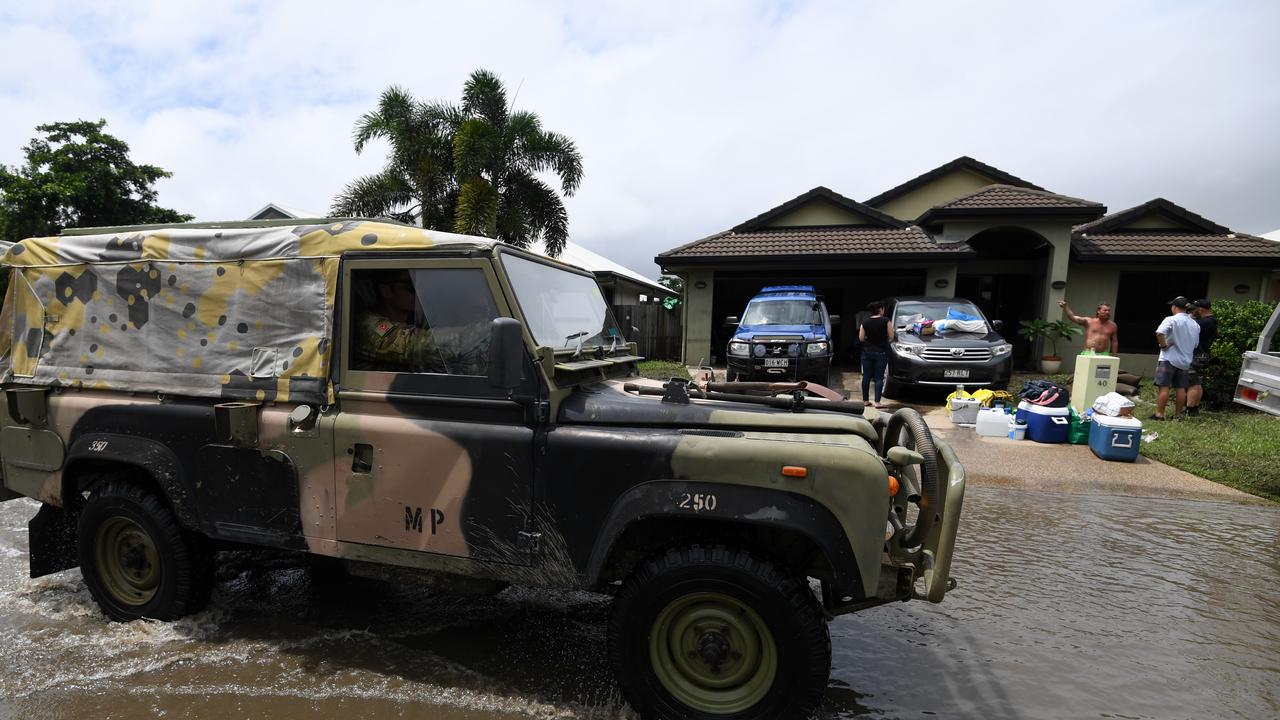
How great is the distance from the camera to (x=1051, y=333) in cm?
1423

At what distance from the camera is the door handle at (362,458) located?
2.92 meters

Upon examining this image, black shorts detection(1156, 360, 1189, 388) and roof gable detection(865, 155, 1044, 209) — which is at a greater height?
roof gable detection(865, 155, 1044, 209)

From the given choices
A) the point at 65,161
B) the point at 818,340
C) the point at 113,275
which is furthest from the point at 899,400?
the point at 65,161

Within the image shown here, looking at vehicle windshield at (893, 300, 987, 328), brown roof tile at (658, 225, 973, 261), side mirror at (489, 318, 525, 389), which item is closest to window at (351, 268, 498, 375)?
side mirror at (489, 318, 525, 389)

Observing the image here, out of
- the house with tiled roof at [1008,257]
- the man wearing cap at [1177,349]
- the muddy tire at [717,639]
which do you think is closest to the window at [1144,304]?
the house with tiled roof at [1008,257]

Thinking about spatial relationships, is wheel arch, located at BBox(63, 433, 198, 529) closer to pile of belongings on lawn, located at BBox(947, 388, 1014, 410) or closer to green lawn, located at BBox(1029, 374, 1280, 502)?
green lawn, located at BBox(1029, 374, 1280, 502)

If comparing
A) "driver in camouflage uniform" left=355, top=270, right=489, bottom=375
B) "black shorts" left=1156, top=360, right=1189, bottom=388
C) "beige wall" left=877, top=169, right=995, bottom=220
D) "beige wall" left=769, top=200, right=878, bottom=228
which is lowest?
"black shorts" left=1156, top=360, right=1189, bottom=388

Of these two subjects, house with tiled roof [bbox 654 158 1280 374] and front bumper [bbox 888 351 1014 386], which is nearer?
front bumper [bbox 888 351 1014 386]

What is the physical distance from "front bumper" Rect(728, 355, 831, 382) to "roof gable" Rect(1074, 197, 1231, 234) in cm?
961

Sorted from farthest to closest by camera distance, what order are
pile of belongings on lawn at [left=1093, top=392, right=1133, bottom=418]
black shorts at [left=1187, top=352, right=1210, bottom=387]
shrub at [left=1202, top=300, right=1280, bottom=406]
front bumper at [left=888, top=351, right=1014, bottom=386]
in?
front bumper at [left=888, top=351, right=1014, bottom=386] → shrub at [left=1202, top=300, right=1280, bottom=406] → black shorts at [left=1187, top=352, right=1210, bottom=387] → pile of belongings on lawn at [left=1093, top=392, right=1133, bottom=418]

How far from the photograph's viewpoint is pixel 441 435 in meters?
2.82

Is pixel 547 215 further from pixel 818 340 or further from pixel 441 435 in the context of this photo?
pixel 441 435

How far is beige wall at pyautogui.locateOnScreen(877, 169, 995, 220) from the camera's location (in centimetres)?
1833

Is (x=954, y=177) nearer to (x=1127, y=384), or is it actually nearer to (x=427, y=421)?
(x=1127, y=384)
